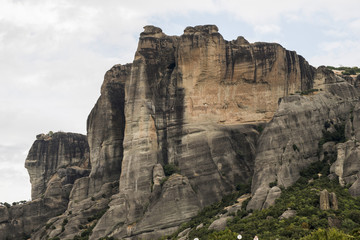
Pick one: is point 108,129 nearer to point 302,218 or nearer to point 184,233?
point 184,233

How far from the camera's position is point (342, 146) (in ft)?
303

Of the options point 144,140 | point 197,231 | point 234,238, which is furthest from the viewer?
point 144,140

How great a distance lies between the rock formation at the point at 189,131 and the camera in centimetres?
9800

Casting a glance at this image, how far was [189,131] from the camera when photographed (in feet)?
346

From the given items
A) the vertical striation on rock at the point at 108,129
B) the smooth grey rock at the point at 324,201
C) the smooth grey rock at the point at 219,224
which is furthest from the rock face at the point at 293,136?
the vertical striation on rock at the point at 108,129

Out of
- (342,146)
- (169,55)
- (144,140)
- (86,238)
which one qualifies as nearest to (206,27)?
(169,55)

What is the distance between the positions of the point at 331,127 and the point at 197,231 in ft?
92.6

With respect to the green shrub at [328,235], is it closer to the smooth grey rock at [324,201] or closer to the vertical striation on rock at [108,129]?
the smooth grey rock at [324,201]

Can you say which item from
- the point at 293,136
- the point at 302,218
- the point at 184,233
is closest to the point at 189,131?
Result: the point at 293,136

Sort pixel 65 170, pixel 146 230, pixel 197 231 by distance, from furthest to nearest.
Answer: pixel 65 170 → pixel 146 230 → pixel 197 231

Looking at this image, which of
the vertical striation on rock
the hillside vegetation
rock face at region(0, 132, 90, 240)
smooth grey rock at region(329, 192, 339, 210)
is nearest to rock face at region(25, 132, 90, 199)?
rock face at region(0, 132, 90, 240)

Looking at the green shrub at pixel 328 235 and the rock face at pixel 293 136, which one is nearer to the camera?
the green shrub at pixel 328 235

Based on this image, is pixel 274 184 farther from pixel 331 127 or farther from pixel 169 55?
pixel 169 55

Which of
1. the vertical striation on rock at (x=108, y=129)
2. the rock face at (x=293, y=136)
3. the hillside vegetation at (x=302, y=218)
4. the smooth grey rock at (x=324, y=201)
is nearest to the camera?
→ the hillside vegetation at (x=302, y=218)
